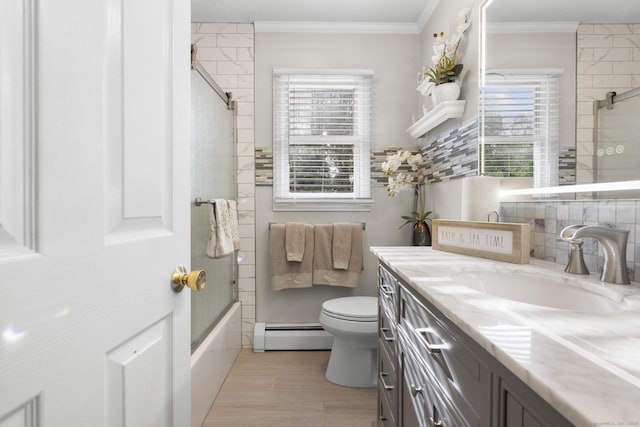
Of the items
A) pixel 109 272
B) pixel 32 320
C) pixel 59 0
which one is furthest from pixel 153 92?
pixel 32 320

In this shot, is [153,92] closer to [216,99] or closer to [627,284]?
[627,284]

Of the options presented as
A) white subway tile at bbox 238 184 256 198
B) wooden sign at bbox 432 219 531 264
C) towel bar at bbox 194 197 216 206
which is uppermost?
white subway tile at bbox 238 184 256 198

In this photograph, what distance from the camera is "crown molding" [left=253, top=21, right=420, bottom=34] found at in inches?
102

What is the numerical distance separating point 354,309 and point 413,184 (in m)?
0.97

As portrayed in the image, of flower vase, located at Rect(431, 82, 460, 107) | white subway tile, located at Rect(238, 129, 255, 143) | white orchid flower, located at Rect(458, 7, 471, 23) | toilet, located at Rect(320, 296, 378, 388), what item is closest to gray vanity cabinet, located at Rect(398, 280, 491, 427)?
toilet, located at Rect(320, 296, 378, 388)

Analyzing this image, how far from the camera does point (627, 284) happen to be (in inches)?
35.2

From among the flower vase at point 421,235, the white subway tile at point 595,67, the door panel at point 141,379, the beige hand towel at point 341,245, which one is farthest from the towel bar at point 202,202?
the white subway tile at point 595,67

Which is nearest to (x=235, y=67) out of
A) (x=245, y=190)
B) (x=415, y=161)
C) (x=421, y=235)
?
(x=245, y=190)

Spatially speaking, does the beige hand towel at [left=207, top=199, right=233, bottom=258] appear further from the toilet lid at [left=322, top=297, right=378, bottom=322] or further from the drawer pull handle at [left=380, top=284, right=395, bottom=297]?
the drawer pull handle at [left=380, top=284, right=395, bottom=297]

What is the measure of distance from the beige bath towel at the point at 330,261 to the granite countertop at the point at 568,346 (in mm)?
1629

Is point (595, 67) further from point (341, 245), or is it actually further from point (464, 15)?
point (341, 245)

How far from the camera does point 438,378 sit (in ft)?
2.70

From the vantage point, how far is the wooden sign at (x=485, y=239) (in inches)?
47.6

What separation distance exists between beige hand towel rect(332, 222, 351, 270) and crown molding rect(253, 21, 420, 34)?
4.64ft
